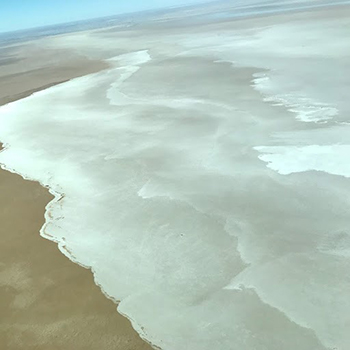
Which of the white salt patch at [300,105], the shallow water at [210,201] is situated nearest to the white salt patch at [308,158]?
the shallow water at [210,201]

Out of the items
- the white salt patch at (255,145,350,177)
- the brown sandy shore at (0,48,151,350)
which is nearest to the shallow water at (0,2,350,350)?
the white salt patch at (255,145,350,177)

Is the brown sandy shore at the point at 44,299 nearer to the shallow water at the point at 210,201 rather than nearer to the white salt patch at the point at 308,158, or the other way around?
the shallow water at the point at 210,201

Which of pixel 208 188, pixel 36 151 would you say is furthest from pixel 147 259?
pixel 36 151

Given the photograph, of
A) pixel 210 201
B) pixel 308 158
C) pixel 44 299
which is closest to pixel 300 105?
pixel 308 158

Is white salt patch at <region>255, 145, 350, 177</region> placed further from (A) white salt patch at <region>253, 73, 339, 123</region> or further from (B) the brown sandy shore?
(B) the brown sandy shore

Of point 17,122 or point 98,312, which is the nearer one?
point 98,312

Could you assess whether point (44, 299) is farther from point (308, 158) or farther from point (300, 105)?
point (300, 105)

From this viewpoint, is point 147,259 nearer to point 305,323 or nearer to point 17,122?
point 305,323
